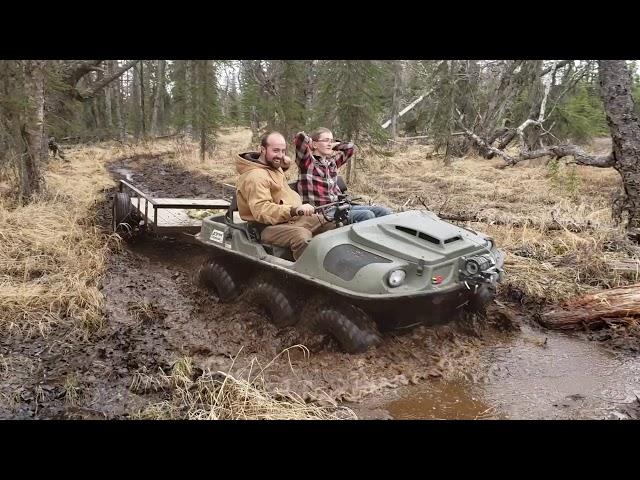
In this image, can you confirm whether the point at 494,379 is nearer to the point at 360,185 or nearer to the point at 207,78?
the point at 360,185

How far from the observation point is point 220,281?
581 centimetres

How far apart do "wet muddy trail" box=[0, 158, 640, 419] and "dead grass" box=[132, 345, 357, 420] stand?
110 mm

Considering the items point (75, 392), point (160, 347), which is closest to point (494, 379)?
point (160, 347)

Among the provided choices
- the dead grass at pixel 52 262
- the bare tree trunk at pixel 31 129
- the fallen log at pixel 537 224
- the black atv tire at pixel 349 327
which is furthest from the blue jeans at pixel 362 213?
the bare tree trunk at pixel 31 129

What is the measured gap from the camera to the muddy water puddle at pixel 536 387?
386cm

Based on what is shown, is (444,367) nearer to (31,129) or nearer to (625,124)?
(625,124)

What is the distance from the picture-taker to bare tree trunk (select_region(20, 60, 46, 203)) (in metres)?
8.71

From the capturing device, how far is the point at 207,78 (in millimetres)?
18469

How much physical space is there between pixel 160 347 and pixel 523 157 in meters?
6.05

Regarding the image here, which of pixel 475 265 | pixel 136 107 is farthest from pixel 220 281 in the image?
pixel 136 107

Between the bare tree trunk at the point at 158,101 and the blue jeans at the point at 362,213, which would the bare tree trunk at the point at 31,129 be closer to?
Answer: the blue jeans at the point at 362,213

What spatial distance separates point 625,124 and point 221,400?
625cm

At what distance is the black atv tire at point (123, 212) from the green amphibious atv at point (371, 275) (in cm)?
270

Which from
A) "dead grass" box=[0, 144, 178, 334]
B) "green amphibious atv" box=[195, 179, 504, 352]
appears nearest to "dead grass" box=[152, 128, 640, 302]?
"green amphibious atv" box=[195, 179, 504, 352]
